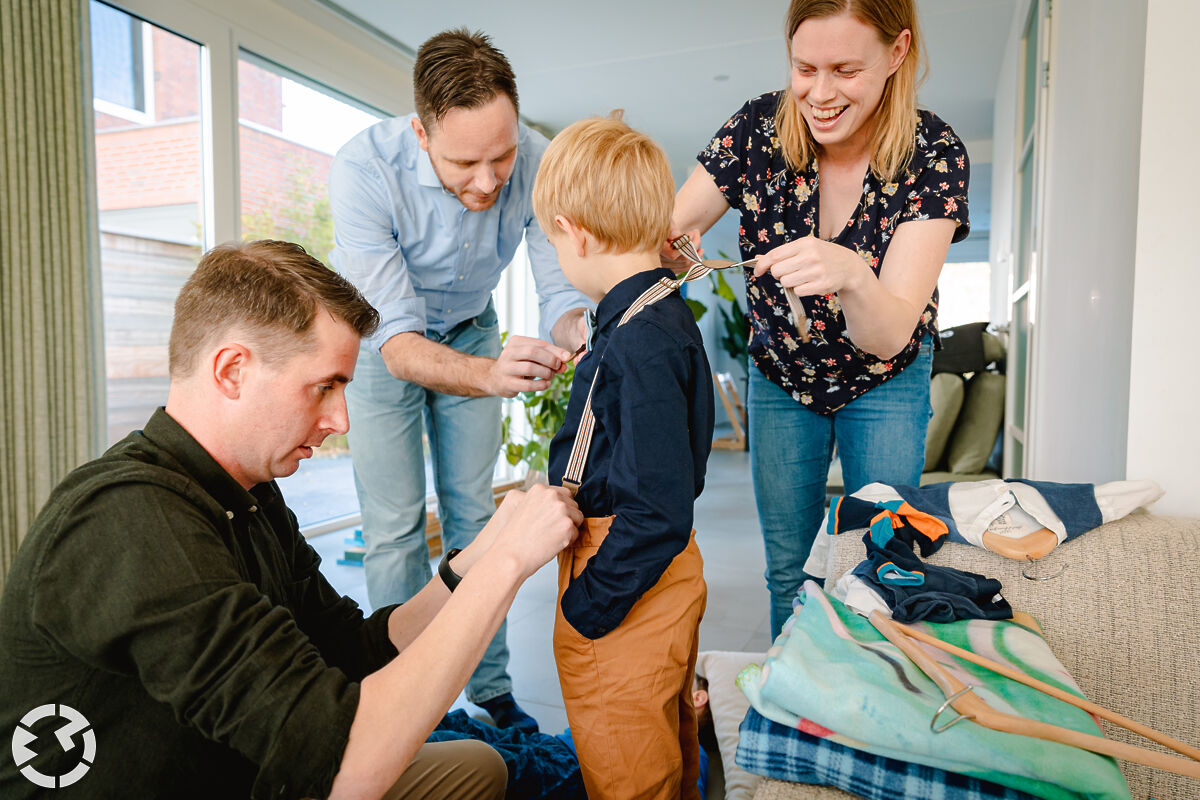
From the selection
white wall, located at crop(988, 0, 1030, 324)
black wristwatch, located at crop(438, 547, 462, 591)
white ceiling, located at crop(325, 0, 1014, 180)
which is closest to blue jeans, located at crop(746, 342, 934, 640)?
black wristwatch, located at crop(438, 547, 462, 591)

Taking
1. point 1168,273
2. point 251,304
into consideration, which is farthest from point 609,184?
point 1168,273

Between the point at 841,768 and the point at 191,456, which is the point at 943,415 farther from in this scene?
the point at 191,456

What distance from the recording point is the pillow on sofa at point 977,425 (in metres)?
3.82

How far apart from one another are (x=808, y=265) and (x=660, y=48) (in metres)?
4.34

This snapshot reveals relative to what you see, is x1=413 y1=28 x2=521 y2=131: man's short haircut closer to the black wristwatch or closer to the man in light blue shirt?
the man in light blue shirt

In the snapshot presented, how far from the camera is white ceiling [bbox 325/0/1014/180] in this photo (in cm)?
439

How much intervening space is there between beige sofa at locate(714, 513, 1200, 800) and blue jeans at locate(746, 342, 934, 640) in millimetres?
369

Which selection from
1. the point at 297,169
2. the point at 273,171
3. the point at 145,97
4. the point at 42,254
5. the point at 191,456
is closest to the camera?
the point at 191,456

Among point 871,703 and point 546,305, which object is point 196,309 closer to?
point 871,703

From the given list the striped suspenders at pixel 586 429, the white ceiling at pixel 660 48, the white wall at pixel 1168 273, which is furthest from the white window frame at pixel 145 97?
the white wall at pixel 1168 273

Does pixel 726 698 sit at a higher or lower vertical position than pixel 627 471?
lower

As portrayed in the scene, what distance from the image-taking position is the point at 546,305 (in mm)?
2096

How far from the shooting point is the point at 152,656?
28.5 inches

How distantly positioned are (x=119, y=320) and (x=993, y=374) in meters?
4.12
